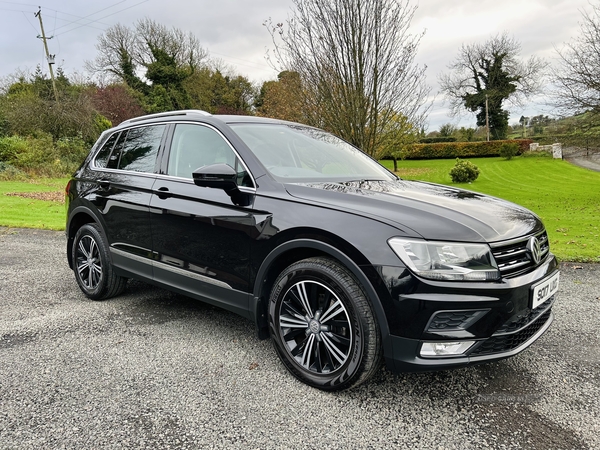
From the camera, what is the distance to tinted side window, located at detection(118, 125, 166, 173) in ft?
12.6

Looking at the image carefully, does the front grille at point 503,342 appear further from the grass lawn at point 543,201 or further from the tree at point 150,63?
the tree at point 150,63

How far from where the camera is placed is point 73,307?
4285 millimetres

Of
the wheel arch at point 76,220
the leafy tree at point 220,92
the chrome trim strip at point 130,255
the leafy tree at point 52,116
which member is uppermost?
the leafy tree at point 220,92

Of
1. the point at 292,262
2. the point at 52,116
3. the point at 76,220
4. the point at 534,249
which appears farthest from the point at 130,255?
the point at 52,116

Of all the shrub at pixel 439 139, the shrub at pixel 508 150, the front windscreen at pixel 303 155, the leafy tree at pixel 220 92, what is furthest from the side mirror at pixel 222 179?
the shrub at pixel 439 139

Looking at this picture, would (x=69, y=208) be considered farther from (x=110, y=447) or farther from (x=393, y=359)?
(x=393, y=359)

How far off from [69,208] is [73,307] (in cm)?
111

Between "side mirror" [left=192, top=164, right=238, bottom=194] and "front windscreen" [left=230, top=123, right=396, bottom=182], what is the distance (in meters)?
0.31

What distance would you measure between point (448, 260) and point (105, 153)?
3.70 meters

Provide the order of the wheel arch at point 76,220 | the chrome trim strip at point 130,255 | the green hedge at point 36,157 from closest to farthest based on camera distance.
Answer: the chrome trim strip at point 130,255
the wheel arch at point 76,220
the green hedge at point 36,157

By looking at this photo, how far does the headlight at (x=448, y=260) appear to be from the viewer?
2.27m

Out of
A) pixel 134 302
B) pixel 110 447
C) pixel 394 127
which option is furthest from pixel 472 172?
pixel 110 447

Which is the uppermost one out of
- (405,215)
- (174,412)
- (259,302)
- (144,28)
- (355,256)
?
(144,28)

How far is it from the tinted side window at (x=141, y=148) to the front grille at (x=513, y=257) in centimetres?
285
